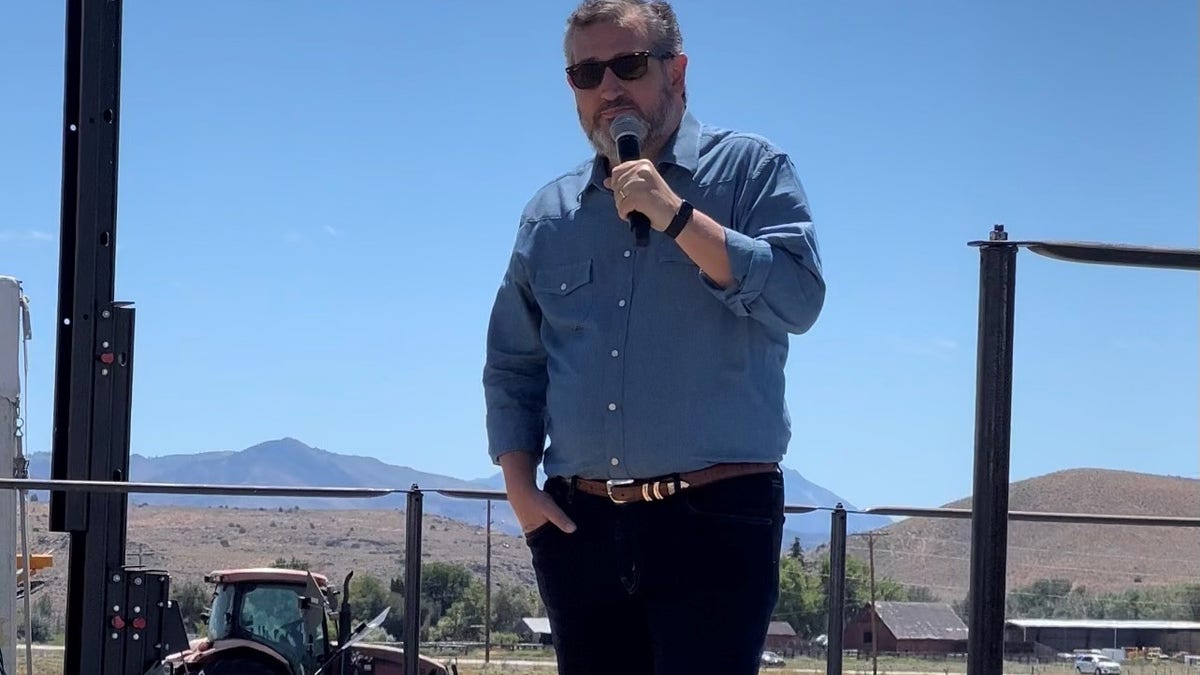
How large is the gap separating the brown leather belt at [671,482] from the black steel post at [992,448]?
1.58ft

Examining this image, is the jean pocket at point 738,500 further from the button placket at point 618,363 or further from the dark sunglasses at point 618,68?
the dark sunglasses at point 618,68

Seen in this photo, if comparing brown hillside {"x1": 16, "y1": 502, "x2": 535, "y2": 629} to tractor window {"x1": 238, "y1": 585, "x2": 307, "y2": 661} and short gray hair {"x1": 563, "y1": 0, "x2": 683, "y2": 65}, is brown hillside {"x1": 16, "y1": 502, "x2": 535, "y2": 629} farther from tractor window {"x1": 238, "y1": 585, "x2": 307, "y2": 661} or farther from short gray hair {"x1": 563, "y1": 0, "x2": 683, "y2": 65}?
short gray hair {"x1": 563, "y1": 0, "x2": 683, "y2": 65}

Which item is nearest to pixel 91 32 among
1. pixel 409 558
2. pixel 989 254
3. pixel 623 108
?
pixel 409 558

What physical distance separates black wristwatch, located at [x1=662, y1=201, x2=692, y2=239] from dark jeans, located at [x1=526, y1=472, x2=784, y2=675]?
0.37m

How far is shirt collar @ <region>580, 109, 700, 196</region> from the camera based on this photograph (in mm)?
2281

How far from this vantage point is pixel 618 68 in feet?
7.34

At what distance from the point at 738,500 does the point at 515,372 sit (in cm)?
49

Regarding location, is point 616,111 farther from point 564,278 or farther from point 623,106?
point 564,278

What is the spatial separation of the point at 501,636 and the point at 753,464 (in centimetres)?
290

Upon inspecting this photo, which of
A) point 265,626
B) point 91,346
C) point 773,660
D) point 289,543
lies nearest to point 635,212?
point 773,660

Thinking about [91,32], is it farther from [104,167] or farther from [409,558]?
[409,558]

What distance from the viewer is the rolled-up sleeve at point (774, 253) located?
2.07 metres

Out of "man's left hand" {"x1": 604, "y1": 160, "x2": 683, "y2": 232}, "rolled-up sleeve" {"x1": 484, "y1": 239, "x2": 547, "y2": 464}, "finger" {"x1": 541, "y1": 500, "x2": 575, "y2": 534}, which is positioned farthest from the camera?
"rolled-up sleeve" {"x1": 484, "y1": 239, "x2": 547, "y2": 464}

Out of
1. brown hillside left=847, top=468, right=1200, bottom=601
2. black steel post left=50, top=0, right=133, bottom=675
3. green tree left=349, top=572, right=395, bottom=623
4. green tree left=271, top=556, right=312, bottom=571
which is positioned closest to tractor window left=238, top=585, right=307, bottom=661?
green tree left=271, top=556, right=312, bottom=571
